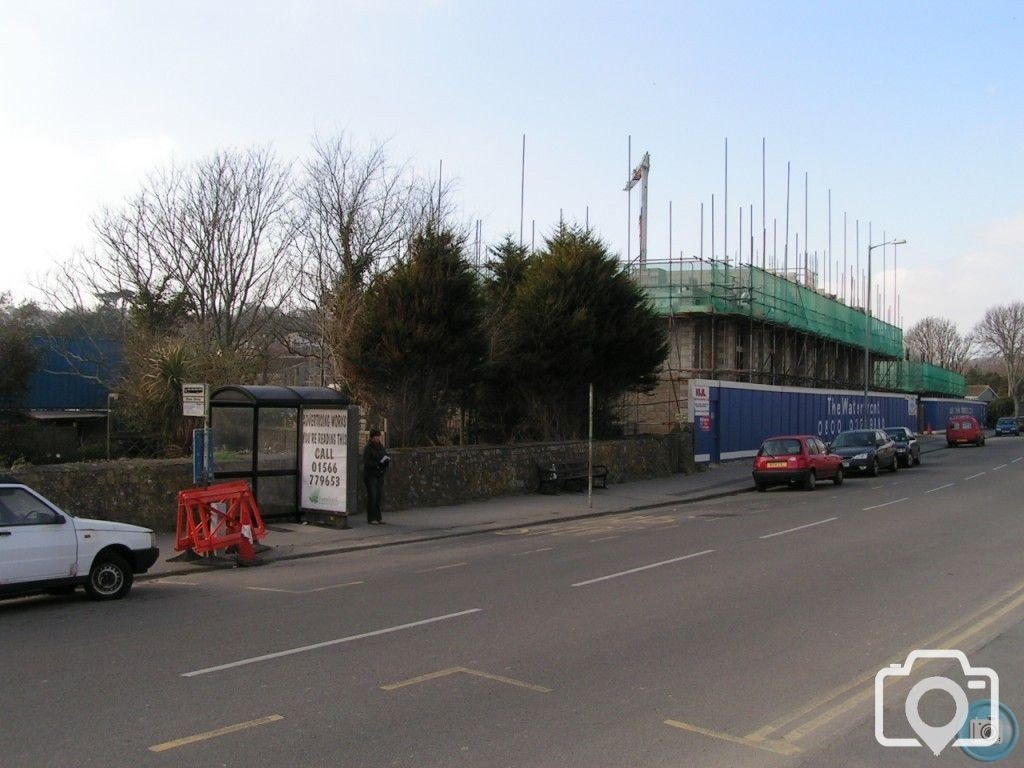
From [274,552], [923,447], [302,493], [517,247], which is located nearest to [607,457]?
[517,247]

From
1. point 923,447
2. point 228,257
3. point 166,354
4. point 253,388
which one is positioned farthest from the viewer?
point 923,447

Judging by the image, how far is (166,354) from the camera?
1022 inches

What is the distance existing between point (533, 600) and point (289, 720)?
473 cm

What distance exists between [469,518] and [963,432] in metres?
44.5

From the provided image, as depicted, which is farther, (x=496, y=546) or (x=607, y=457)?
(x=607, y=457)

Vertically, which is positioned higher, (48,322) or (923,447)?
(48,322)

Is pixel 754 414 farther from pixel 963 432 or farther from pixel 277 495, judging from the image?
pixel 277 495

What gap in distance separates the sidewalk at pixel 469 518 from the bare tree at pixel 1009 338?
335 ft

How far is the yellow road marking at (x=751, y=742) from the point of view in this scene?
5.60 metres

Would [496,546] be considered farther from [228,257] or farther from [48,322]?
[48,322]

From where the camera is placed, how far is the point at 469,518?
20219 mm

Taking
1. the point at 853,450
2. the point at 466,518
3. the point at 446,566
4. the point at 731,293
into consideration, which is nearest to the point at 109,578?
the point at 446,566

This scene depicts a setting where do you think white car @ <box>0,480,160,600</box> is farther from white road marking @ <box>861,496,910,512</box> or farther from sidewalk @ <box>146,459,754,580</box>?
white road marking @ <box>861,496,910,512</box>

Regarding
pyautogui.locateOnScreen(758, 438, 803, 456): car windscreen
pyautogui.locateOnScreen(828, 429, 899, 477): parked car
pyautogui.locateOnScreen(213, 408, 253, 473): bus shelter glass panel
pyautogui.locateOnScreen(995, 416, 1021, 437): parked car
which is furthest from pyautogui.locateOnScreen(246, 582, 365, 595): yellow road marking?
pyautogui.locateOnScreen(995, 416, 1021, 437): parked car
